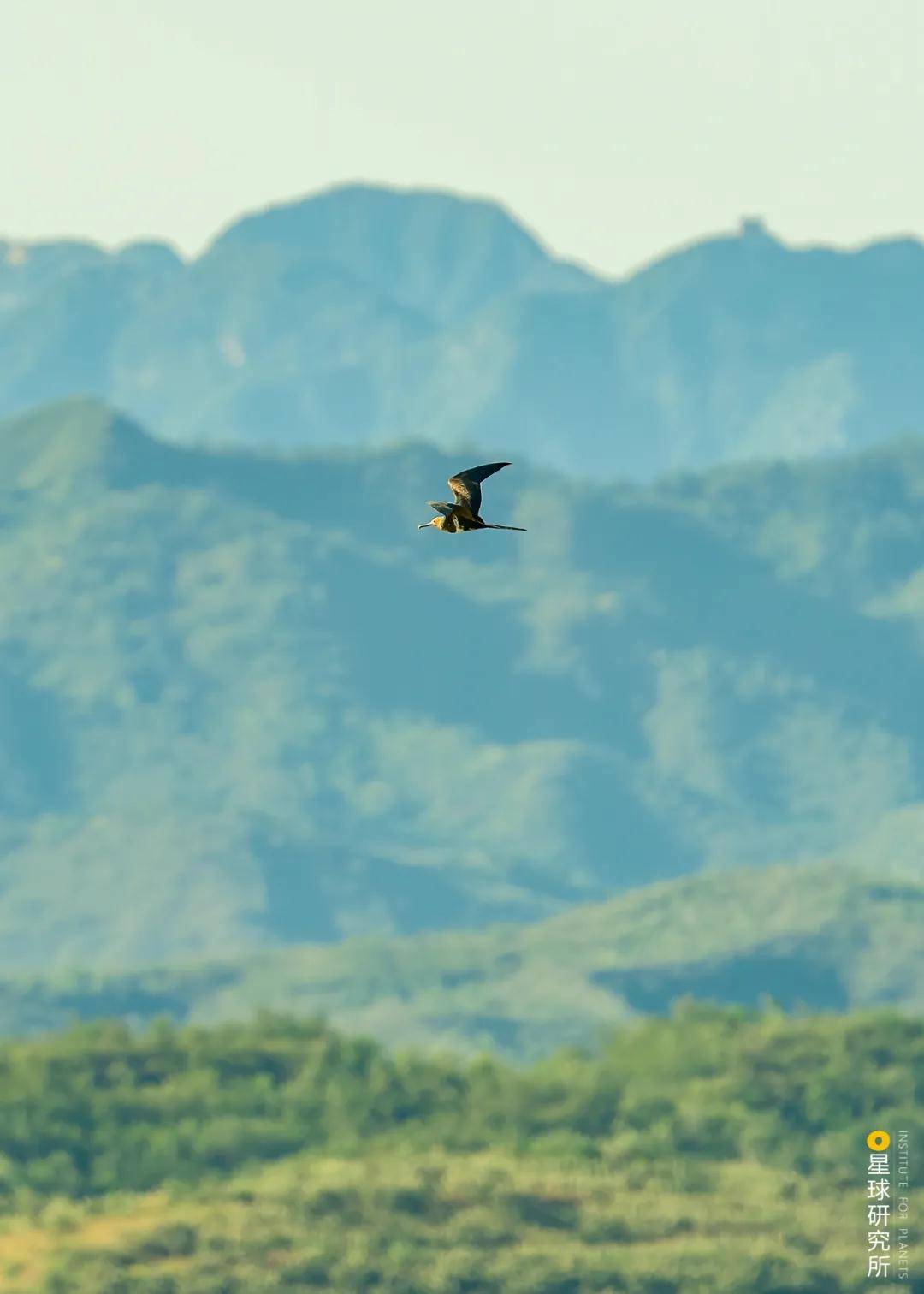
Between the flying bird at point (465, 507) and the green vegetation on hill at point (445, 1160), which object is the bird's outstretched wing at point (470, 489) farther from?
the green vegetation on hill at point (445, 1160)

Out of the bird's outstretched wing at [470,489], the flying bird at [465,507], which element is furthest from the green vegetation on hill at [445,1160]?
the bird's outstretched wing at [470,489]

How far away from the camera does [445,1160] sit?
471 ft

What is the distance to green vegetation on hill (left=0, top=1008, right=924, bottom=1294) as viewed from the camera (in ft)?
422

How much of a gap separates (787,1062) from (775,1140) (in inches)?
393

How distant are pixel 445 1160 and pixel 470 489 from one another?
356 ft

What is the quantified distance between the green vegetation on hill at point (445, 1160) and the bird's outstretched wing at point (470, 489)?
86.6 metres

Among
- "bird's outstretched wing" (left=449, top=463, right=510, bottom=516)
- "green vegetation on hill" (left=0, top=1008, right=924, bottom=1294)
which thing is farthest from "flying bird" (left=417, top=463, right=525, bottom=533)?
"green vegetation on hill" (left=0, top=1008, right=924, bottom=1294)

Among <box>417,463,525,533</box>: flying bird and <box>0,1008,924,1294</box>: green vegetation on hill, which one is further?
<box>0,1008,924,1294</box>: green vegetation on hill

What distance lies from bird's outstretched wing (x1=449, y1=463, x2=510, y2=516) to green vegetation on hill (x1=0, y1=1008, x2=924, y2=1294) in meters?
86.6

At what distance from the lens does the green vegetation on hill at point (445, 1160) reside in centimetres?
12875

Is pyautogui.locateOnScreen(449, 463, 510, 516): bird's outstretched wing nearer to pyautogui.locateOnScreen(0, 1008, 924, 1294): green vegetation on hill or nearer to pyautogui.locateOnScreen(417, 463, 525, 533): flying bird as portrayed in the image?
pyautogui.locateOnScreen(417, 463, 525, 533): flying bird

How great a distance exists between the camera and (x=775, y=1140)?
164m

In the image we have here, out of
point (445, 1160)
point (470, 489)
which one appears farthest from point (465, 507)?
point (445, 1160)

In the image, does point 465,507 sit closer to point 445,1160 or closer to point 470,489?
point 470,489
